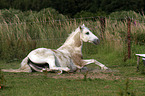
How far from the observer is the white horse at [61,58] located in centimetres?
938

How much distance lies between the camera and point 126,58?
12.5 m

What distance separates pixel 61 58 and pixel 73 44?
94 cm

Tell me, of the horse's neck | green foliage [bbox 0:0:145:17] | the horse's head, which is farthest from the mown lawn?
green foliage [bbox 0:0:145:17]

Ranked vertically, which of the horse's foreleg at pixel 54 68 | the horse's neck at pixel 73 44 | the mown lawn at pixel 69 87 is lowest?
the mown lawn at pixel 69 87

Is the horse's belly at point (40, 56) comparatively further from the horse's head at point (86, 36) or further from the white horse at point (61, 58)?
the horse's head at point (86, 36)

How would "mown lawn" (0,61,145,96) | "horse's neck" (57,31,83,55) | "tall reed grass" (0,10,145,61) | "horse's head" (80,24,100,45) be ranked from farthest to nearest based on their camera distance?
"tall reed grass" (0,10,145,61) < "horse's head" (80,24,100,45) < "horse's neck" (57,31,83,55) < "mown lawn" (0,61,145,96)

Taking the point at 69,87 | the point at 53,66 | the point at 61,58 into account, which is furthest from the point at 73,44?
the point at 69,87

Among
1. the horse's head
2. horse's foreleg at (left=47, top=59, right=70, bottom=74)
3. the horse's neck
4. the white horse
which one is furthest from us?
the horse's head

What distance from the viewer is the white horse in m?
9.38

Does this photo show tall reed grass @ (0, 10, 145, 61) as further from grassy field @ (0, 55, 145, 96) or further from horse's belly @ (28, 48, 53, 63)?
grassy field @ (0, 55, 145, 96)

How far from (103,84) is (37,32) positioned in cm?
924

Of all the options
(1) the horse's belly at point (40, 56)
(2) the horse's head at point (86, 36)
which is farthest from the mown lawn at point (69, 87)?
(2) the horse's head at point (86, 36)

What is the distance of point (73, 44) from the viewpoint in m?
10.4

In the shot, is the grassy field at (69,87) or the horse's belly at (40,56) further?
the horse's belly at (40,56)
